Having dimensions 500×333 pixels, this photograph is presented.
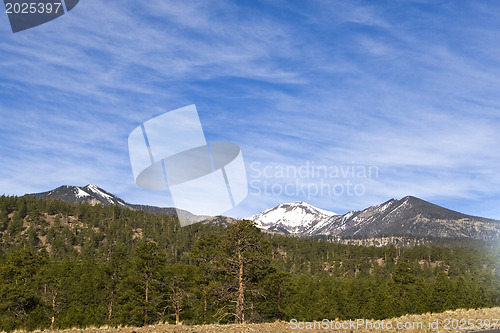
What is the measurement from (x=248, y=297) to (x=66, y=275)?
3741 centimetres

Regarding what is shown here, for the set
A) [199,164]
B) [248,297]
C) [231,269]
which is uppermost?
[199,164]

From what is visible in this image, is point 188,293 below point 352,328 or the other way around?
below

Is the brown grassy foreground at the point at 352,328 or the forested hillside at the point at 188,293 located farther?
the forested hillside at the point at 188,293

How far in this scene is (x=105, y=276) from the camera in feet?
237

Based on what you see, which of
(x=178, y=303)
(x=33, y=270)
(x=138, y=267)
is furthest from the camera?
(x=33, y=270)

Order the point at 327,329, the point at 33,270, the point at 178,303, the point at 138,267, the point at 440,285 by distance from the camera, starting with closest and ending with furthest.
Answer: the point at 327,329
the point at 178,303
the point at 138,267
the point at 33,270
the point at 440,285

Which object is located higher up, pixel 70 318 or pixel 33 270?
pixel 33 270

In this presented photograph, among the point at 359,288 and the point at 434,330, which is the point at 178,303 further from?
the point at 359,288

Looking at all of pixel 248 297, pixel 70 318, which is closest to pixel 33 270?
pixel 70 318

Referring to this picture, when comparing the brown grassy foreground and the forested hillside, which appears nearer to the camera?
the brown grassy foreground

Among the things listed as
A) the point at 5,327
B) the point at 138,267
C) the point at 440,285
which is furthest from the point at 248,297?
the point at 440,285

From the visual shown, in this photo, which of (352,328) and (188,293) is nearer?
(352,328)

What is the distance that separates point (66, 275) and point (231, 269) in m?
48.5

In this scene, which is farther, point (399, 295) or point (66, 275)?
point (399, 295)
